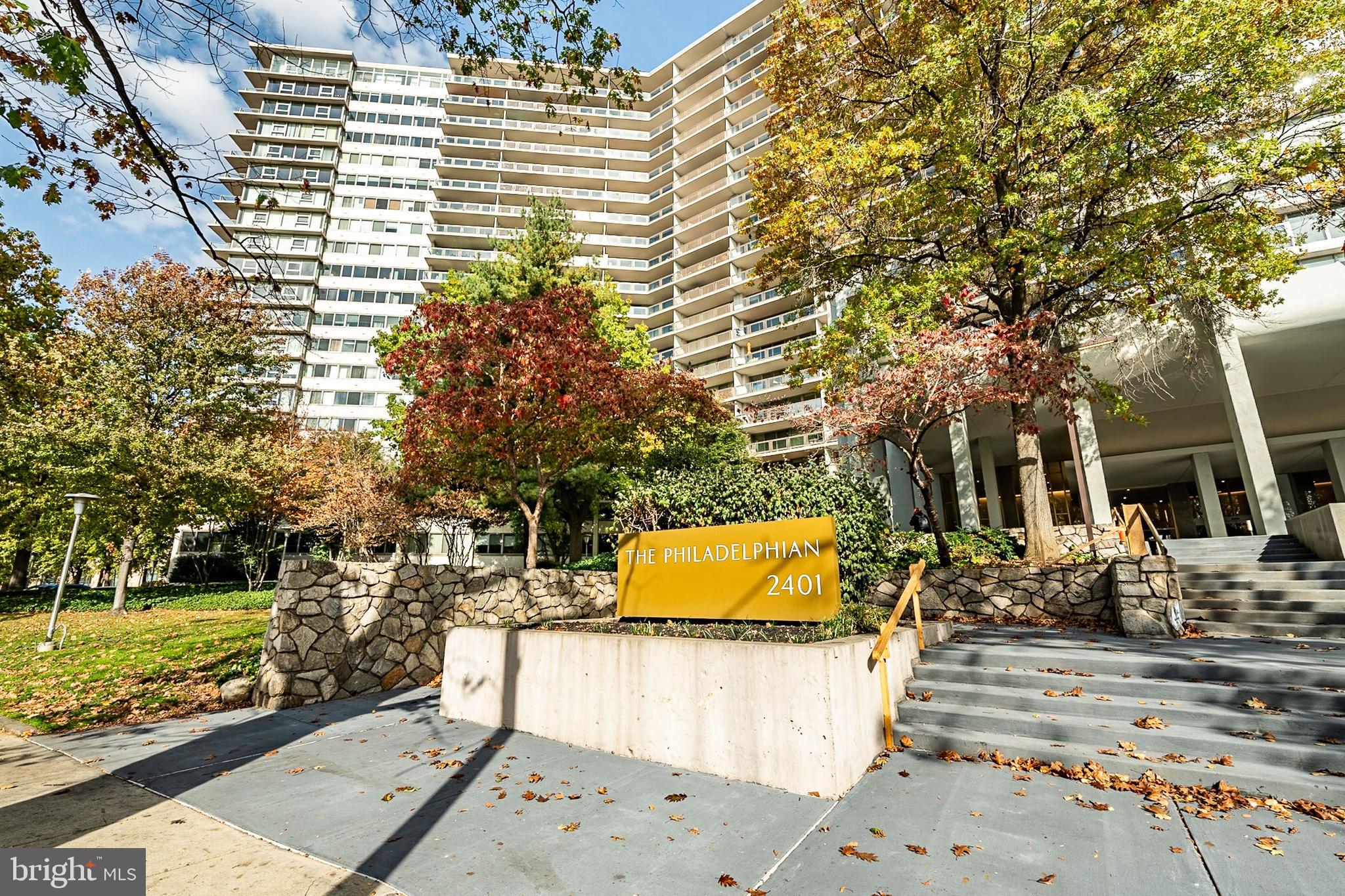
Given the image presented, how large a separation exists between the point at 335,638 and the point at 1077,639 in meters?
10.4

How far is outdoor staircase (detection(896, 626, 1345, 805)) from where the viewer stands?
4.04 m

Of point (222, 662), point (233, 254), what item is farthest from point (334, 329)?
point (222, 662)

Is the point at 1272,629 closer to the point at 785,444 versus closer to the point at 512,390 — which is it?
the point at 512,390

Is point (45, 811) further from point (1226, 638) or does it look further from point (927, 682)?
point (1226, 638)

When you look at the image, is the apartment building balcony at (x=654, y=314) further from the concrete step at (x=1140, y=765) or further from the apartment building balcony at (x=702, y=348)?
the concrete step at (x=1140, y=765)

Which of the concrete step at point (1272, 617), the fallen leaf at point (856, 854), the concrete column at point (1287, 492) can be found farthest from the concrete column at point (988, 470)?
the fallen leaf at point (856, 854)

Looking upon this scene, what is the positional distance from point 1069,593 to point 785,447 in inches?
998

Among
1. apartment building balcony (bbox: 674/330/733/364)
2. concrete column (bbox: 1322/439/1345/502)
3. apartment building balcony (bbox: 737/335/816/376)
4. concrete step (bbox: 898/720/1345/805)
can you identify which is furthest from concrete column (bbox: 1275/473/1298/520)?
concrete step (bbox: 898/720/1345/805)

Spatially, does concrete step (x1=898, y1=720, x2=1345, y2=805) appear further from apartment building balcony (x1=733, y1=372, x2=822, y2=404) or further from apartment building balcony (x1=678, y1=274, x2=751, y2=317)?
apartment building balcony (x1=678, y1=274, x2=751, y2=317)

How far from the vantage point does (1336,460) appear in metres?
19.5

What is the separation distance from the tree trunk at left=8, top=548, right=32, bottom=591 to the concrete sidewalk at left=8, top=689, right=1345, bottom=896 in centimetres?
3415

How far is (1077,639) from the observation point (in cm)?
717

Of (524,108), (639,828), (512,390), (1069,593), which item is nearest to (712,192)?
(524,108)

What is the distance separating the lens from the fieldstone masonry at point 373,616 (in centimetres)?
756
